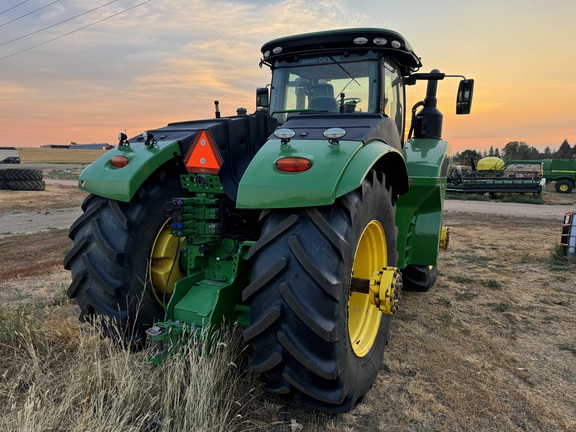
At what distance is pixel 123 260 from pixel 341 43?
275 cm

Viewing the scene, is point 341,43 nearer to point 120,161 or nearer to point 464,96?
point 464,96

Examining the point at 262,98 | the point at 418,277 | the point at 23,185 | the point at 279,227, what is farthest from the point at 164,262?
the point at 23,185

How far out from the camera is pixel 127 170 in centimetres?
283

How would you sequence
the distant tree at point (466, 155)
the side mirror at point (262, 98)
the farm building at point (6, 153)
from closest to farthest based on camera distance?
the side mirror at point (262, 98)
the distant tree at point (466, 155)
the farm building at point (6, 153)

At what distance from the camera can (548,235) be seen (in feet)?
31.8

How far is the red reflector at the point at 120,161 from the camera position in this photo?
2910mm

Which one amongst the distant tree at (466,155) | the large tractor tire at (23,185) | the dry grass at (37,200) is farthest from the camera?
the distant tree at (466,155)

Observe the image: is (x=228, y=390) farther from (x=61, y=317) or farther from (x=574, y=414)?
(x=574, y=414)

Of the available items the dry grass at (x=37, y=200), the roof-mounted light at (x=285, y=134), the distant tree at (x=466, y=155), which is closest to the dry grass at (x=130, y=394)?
the roof-mounted light at (x=285, y=134)

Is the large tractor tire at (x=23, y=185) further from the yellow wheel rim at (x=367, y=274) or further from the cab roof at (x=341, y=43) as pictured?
the yellow wheel rim at (x=367, y=274)

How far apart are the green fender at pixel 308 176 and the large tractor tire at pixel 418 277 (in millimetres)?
2863

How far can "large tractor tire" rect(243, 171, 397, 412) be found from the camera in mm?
2113

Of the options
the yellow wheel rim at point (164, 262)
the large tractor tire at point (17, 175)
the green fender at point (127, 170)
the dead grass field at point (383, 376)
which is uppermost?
the green fender at point (127, 170)

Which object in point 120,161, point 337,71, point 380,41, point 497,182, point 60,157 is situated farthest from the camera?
point 60,157
